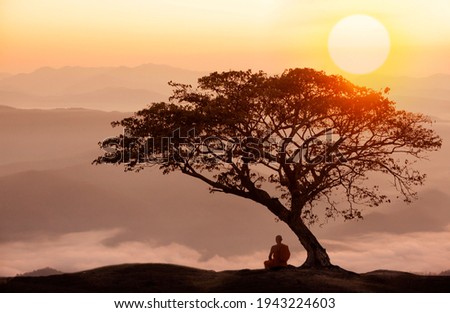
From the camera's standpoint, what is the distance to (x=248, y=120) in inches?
1512

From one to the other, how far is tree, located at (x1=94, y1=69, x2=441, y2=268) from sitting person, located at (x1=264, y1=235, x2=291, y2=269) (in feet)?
13.4

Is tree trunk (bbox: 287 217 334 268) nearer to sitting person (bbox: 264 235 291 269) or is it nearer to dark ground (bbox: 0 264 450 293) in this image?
dark ground (bbox: 0 264 450 293)

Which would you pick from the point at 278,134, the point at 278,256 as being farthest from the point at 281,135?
the point at 278,256

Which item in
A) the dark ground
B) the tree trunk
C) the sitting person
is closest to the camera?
the dark ground

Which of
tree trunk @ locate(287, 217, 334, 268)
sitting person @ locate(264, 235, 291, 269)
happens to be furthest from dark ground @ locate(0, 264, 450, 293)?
tree trunk @ locate(287, 217, 334, 268)

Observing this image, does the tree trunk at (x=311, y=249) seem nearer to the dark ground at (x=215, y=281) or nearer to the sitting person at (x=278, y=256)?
the dark ground at (x=215, y=281)

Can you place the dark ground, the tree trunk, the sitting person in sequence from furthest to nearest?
the tree trunk → the sitting person → the dark ground

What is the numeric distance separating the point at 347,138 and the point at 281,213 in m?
5.54

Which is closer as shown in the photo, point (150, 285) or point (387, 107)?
point (150, 285)

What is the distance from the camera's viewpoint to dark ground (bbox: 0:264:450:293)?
1335 inches

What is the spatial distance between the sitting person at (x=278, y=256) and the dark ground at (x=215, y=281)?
0.40 metres

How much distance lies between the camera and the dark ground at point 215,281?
33.9 meters

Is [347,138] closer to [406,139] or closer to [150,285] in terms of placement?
[406,139]
